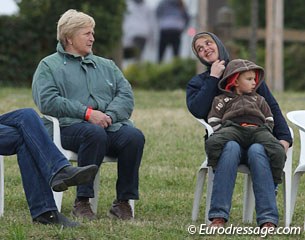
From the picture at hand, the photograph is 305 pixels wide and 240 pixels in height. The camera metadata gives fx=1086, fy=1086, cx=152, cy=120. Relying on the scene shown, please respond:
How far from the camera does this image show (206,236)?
22.0 feet

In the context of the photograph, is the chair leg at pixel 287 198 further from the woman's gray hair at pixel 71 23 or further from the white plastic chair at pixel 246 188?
the woman's gray hair at pixel 71 23

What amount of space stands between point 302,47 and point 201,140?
12649 millimetres

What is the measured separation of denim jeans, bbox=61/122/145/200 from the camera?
7.35 metres

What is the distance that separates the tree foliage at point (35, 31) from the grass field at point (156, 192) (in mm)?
4028

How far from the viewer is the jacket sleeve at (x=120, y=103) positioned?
768 cm

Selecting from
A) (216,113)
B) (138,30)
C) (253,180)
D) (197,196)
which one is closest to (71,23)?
(216,113)

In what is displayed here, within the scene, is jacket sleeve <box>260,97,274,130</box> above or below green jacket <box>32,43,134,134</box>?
below

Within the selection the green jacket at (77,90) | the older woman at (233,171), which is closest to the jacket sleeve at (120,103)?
the green jacket at (77,90)

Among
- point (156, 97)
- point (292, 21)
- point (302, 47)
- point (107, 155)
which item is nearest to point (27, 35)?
point (156, 97)

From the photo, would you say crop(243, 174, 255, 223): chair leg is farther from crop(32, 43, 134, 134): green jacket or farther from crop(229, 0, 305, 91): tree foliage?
crop(229, 0, 305, 91): tree foliage

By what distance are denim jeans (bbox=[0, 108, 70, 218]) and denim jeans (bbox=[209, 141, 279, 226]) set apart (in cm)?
98

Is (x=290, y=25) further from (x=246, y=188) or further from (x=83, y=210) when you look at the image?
(x=83, y=210)

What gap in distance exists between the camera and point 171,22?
26.2 meters

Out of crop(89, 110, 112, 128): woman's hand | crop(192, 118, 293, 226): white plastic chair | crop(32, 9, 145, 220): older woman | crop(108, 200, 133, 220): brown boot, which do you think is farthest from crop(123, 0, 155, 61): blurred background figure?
crop(108, 200, 133, 220): brown boot
